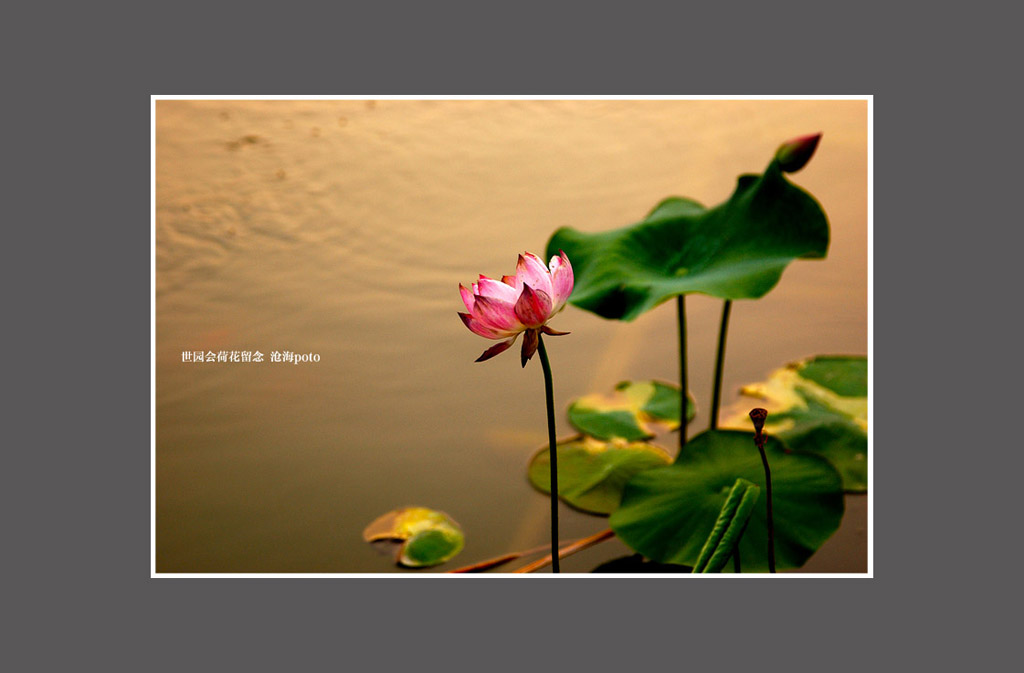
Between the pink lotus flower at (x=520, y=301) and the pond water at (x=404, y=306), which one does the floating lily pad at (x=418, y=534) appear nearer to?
the pond water at (x=404, y=306)

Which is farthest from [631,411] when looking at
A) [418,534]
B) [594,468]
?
[418,534]

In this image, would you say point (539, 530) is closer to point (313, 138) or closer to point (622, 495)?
point (622, 495)

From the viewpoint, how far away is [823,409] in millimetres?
1406

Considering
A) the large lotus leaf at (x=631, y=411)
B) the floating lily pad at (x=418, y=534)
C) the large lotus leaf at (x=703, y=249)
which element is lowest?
the floating lily pad at (x=418, y=534)

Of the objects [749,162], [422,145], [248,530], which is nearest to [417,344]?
[248,530]

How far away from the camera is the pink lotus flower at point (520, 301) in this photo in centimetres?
81

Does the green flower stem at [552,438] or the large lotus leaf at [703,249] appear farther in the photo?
the large lotus leaf at [703,249]

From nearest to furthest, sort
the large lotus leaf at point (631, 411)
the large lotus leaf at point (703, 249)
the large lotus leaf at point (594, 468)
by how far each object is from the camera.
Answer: the large lotus leaf at point (703, 249) → the large lotus leaf at point (594, 468) → the large lotus leaf at point (631, 411)

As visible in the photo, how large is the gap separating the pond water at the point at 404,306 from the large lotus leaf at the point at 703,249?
1.24ft

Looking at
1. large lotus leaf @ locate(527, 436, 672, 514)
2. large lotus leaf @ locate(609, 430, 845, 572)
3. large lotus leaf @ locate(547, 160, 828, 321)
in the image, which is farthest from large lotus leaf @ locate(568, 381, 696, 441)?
large lotus leaf @ locate(547, 160, 828, 321)

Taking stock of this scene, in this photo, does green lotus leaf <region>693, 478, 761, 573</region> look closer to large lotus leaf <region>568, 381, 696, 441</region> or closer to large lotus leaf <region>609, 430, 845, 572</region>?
large lotus leaf <region>609, 430, 845, 572</region>

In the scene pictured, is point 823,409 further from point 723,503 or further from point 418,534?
point 418,534

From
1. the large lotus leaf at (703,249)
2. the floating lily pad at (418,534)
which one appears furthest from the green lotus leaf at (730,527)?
the floating lily pad at (418,534)

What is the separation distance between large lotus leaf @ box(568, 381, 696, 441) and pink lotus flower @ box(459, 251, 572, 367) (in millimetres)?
600
